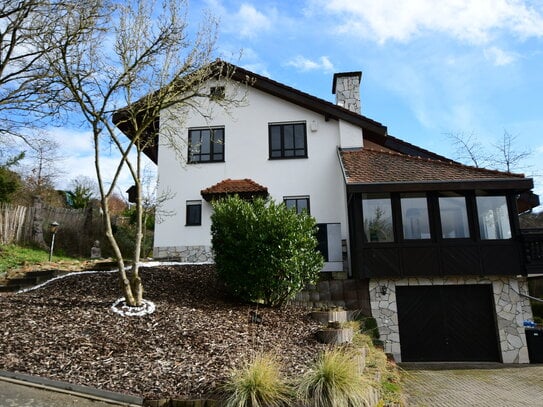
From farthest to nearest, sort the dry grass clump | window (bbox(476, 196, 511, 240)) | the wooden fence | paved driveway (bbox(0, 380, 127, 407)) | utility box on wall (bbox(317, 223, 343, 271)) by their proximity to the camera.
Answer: the wooden fence < utility box on wall (bbox(317, 223, 343, 271)) < window (bbox(476, 196, 511, 240)) < the dry grass clump < paved driveway (bbox(0, 380, 127, 407))

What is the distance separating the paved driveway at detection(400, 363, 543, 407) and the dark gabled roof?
4435mm

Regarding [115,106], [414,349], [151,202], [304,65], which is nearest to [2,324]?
[115,106]

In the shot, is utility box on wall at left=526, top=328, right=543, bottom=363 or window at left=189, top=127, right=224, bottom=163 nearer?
utility box on wall at left=526, top=328, right=543, bottom=363

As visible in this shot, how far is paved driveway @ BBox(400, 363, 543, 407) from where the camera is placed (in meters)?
6.70

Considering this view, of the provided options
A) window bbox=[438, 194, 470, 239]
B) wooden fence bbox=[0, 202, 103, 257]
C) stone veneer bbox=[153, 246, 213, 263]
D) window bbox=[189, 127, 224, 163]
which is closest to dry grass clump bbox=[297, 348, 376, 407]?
window bbox=[438, 194, 470, 239]

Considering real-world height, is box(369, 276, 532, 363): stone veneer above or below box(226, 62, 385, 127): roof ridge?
below

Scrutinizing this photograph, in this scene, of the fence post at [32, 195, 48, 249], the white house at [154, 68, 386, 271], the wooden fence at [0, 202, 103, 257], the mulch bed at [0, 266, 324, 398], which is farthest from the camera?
the fence post at [32, 195, 48, 249]

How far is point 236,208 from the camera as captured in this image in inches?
348

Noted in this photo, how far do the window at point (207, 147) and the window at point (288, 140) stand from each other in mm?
1781

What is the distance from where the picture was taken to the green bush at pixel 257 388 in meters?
4.42

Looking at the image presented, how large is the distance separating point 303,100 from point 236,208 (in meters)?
6.53

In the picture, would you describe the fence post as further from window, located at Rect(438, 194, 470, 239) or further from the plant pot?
window, located at Rect(438, 194, 470, 239)

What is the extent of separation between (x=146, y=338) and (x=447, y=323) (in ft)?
26.2

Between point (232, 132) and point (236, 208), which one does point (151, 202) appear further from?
point (236, 208)
